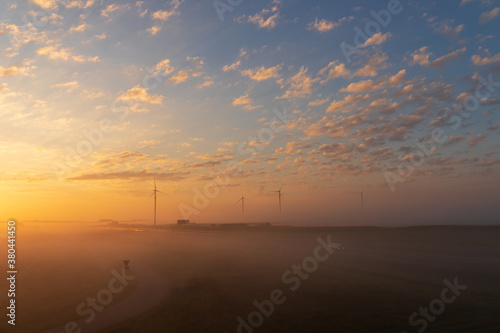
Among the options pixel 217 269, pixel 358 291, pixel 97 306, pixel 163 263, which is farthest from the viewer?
pixel 163 263

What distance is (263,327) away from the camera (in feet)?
66.8

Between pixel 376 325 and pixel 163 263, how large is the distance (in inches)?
1339

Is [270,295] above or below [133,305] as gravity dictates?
below

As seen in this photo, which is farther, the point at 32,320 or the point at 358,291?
the point at 358,291

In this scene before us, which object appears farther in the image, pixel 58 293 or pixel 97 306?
pixel 58 293

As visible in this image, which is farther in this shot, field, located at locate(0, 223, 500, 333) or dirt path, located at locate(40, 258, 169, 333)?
dirt path, located at locate(40, 258, 169, 333)

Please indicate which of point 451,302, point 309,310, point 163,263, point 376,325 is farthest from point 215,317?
point 163,263

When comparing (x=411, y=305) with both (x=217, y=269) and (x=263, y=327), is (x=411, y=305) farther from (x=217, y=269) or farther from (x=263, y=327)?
(x=217, y=269)

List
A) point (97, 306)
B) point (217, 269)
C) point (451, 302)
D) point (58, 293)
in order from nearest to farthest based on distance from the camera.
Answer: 1. point (451, 302)
2. point (97, 306)
3. point (58, 293)
4. point (217, 269)

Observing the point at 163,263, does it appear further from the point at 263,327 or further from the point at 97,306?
the point at 263,327

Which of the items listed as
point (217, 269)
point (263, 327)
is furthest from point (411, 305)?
point (217, 269)

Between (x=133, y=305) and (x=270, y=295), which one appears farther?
(x=270, y=295)

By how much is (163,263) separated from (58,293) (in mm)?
17474

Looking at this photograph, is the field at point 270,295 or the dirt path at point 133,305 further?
the dirt path at point 133,305
